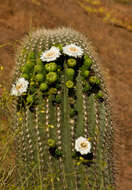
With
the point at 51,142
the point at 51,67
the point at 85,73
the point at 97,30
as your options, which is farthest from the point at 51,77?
the point at 97,30

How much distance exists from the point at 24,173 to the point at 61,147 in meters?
0.43

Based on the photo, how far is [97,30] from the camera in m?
6.75

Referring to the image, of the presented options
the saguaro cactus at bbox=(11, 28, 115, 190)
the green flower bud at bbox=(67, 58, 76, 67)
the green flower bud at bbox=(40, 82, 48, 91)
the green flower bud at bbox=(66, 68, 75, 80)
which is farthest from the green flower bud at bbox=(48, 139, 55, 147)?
the green flower bud at bbox=(67, 58, 76, 67)

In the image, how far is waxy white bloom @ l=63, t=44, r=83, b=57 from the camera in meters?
2.39

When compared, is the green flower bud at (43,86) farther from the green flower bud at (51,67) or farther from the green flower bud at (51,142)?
the green flower bud at (51,142)

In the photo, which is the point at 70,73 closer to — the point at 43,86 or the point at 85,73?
the point at 85,73

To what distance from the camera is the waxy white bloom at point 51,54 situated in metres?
2.34

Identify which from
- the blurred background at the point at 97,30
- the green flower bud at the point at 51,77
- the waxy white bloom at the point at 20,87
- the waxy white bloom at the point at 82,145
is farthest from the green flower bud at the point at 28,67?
the blurred background at the point at 97,30

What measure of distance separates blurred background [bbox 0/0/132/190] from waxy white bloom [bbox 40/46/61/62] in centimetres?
230

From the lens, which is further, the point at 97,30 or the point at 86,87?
the point at 97,30

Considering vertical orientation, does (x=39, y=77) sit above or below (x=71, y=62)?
below

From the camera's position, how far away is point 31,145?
2.29 m

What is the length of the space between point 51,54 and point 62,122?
63cm

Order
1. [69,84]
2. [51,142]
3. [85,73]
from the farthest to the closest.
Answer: [85,73]
[69,84]
[51,142]
